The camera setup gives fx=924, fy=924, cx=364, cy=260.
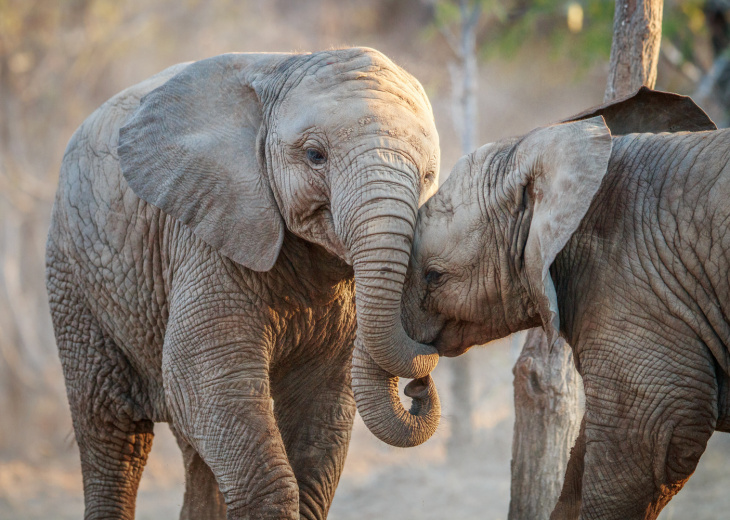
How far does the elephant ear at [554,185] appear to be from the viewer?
388 centimetres

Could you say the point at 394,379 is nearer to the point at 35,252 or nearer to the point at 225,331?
the point at 225,331

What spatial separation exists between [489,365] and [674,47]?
6189 millimetres

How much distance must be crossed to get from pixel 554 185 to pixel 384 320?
3.08ft

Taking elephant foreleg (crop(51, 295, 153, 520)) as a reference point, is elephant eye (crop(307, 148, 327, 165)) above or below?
above

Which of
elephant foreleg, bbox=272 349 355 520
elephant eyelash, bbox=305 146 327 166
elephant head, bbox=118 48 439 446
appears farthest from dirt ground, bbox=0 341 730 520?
elephant eyelash, bbox=305 146 327 166

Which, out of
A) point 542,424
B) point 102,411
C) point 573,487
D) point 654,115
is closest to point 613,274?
point 654,115

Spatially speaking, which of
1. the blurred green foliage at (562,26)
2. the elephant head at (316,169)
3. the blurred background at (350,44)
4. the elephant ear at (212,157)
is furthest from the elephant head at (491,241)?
the blurred green foliage at (562,26)

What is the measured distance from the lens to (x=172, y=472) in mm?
13109

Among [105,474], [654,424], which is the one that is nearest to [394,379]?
[654,424]

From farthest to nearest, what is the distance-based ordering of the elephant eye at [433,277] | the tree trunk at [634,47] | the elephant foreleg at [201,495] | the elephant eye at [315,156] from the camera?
the elephant foreleg at [201,495] < the tree trunk at [634,47] < the elephant eye at [433,277] < the elephant eye at [315,156]

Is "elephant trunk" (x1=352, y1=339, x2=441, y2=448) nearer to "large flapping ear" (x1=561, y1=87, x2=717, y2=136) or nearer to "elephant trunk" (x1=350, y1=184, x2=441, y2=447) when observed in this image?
"elephant trunk" (x1=350, y1=184, x2=441, y2=447)

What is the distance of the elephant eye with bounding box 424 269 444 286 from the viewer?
4328 mm

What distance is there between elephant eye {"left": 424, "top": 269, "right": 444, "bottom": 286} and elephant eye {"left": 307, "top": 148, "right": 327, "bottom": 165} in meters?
0.72

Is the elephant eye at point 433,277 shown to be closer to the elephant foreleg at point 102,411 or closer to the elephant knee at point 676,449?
the elephant knee at point 676,449
